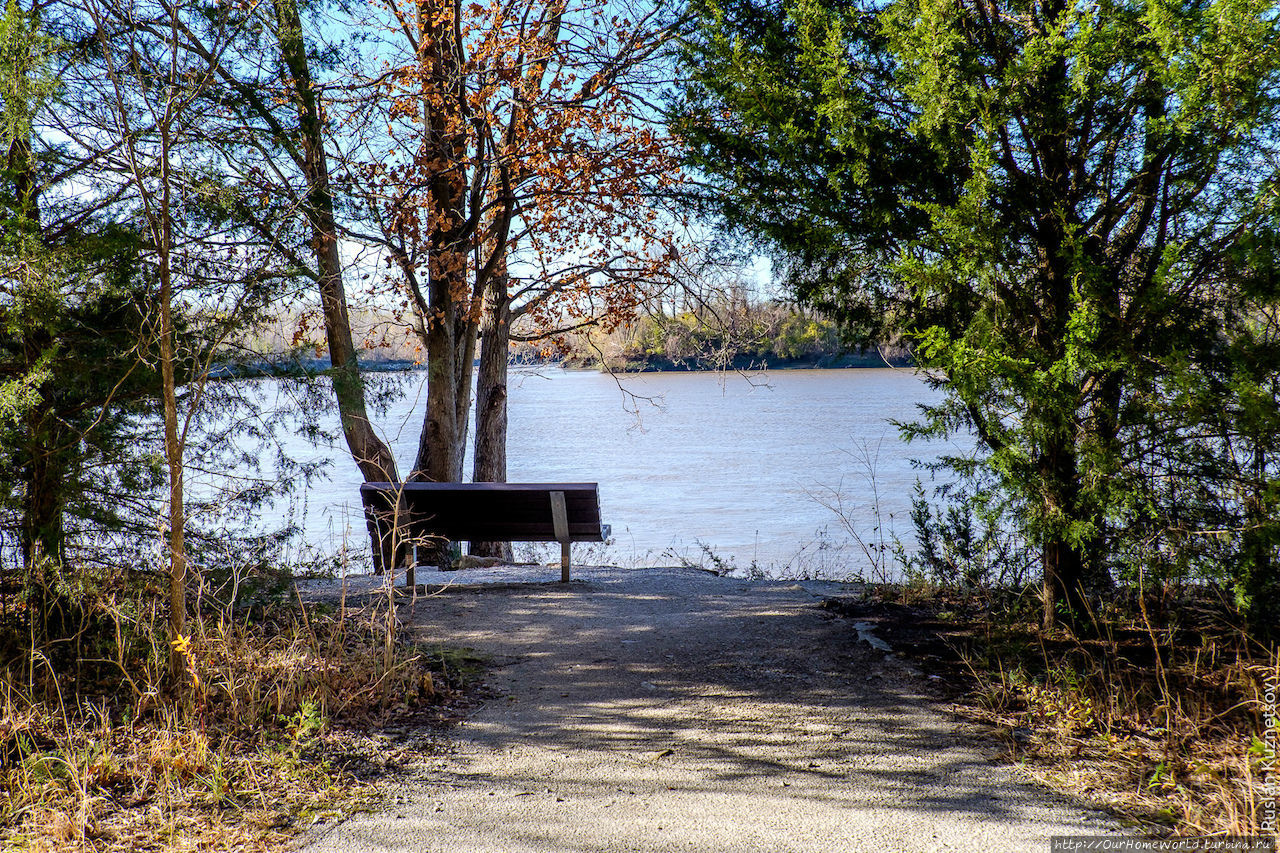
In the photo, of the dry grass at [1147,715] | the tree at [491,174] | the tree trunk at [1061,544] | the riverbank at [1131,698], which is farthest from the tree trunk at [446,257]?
the dry grass at [1147,715]

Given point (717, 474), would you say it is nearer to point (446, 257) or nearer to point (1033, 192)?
point (446, 257)

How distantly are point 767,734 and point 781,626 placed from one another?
182 cm

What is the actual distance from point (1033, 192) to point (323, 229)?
5.36 metres

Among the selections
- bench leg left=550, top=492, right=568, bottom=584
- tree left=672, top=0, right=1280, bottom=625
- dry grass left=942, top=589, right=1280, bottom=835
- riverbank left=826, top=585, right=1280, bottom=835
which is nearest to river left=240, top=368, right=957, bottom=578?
tree left=672, top=0, right=1280, bottom=625

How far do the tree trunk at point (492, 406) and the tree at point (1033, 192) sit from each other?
581 centimetres

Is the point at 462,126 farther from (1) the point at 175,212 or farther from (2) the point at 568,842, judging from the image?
(2) the point at 568,842

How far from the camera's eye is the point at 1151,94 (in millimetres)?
4223

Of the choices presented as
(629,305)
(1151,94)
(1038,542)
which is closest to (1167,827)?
(1038,542)

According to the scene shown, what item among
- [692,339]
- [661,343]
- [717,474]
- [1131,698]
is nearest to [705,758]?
[1131,698]

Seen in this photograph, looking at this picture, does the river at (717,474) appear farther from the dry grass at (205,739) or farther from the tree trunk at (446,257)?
the dry grass at (205,739)

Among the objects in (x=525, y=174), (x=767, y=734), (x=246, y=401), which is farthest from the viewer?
(x=525, y=174)

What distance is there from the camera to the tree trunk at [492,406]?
10844mm

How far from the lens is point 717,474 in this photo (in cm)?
1805

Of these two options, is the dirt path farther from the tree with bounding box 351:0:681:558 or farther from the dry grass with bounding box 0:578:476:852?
the tree with bounding box 351:0:681:558
